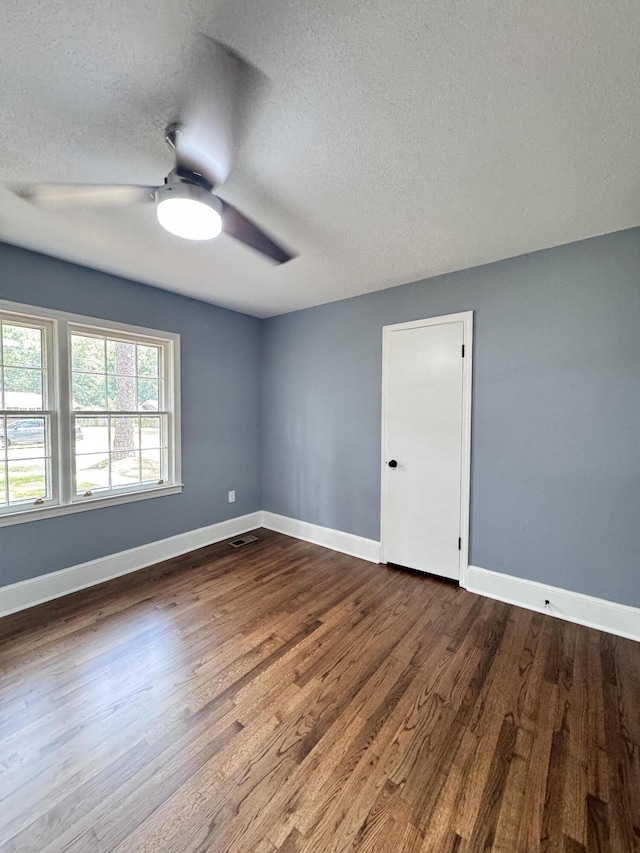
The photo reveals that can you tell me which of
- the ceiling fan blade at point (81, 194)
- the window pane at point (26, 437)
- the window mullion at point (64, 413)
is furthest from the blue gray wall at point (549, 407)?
the window pane at point (26, 437)

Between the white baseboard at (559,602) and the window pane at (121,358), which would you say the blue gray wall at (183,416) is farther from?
the white baseboard at (559,602)

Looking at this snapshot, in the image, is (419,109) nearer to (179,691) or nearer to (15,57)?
(15,57)

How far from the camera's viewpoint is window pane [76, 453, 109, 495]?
104 inches

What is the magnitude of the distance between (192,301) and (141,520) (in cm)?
216

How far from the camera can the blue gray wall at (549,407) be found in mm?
2064

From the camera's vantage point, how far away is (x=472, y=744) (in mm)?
1379

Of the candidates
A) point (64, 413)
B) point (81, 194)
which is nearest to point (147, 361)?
point (64, 413)

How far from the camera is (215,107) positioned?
3.94 ft

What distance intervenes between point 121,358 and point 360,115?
8.49ft

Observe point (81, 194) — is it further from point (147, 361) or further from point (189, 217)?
point (147, 361)

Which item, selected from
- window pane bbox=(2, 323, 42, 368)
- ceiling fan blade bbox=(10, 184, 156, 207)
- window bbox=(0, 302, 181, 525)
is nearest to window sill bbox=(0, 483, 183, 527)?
window bbox=(0, 302, 181, 525)

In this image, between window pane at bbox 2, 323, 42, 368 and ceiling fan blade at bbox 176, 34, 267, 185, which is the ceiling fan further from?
window pane at bbox 2, 323, 42, 368

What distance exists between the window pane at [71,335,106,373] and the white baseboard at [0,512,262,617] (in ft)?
5.16

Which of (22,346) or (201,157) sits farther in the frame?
(22,346)
